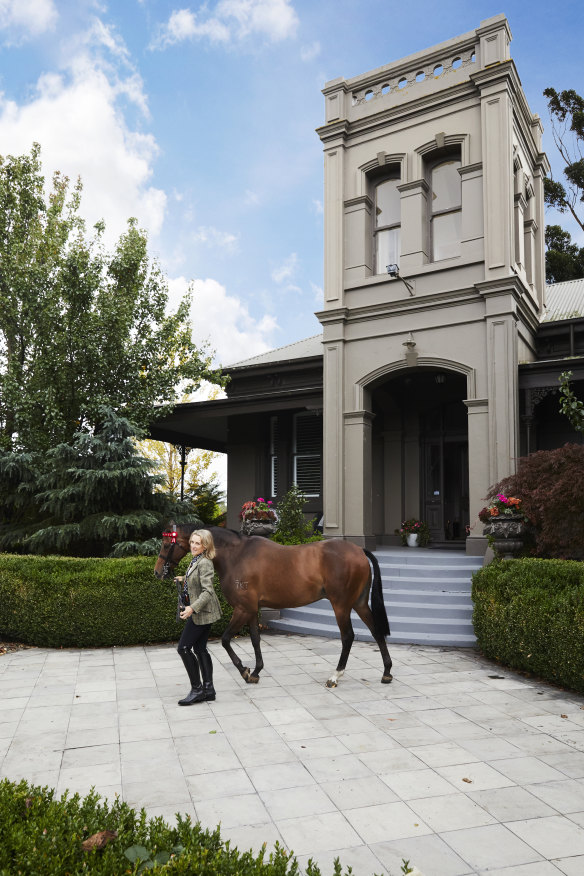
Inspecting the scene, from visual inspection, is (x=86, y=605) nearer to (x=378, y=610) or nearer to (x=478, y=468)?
(x=378, y=610)

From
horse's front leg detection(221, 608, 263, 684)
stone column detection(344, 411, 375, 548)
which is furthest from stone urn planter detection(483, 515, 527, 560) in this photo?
horse's front leg detection(221, 608, 263, 684)

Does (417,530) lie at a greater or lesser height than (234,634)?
greater

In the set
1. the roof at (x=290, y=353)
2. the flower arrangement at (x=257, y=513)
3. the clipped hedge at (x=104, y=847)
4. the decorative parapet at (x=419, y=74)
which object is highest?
the decorative parapet at (x=419, y=74)

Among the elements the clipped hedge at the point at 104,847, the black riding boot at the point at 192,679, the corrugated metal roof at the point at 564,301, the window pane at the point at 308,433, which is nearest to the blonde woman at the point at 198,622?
the black riding boot at the point at 192,679

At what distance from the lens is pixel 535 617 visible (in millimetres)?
6785

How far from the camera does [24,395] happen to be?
1270 cm

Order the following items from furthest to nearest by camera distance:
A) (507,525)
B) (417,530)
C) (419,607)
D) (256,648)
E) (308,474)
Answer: (308,474), (417,530), (419,607), (507,525), (256,648)

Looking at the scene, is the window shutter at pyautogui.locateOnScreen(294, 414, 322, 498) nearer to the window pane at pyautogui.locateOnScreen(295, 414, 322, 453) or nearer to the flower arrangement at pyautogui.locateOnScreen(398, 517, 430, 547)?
the window pane at pyautogui.locateOnScreen(295, 414, 322, 453)

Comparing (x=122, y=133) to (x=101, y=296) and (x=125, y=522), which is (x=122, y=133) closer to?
(x=101, y=296)

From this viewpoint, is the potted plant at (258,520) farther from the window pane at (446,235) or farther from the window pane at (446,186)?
the window pane at (446,186)

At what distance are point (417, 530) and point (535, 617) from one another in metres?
6.61

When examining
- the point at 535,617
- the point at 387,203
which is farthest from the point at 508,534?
Result: the point at 387,203

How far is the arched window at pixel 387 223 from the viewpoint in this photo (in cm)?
1289

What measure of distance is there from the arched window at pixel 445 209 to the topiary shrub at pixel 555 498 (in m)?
4.95
